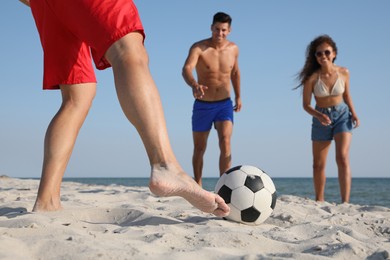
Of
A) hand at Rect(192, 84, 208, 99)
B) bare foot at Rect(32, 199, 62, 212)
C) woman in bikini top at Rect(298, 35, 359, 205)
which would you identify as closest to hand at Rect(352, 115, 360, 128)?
woman in bikini top at Rect(298, 35, 359, 205)

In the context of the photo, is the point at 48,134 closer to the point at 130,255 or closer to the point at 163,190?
the point at 163,190

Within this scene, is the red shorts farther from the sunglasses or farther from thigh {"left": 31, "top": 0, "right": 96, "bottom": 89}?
the sunglasses

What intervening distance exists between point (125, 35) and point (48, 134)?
969 mm

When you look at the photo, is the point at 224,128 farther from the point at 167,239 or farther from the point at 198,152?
the point at 167,239

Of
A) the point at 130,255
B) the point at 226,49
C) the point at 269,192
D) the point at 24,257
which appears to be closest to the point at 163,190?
the point at 130,255

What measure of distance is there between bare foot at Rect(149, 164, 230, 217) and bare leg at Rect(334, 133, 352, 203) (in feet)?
12.8

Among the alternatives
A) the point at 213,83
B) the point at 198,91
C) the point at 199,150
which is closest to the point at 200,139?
the point at 199,150

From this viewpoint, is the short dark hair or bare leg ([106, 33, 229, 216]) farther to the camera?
the short dark hair

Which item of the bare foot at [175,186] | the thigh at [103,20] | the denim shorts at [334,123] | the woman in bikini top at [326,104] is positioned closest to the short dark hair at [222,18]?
the woman in bikini top at [326,104]

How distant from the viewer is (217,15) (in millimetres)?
5867

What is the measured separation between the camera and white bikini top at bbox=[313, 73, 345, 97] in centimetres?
590

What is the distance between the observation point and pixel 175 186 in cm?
208

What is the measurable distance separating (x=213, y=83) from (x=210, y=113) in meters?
0.43

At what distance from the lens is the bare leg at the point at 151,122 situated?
6.92 feet
